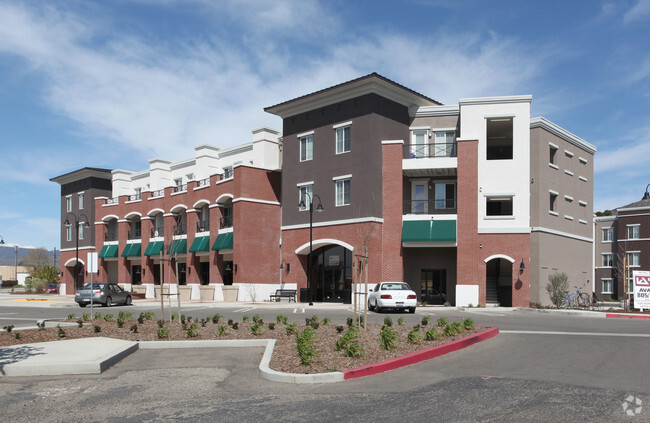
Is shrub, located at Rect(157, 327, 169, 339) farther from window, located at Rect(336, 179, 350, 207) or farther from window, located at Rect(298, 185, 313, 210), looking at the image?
window, located at Rect(298, 185, 313, 210)

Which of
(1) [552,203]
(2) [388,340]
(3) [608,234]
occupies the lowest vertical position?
(2) [388,340]

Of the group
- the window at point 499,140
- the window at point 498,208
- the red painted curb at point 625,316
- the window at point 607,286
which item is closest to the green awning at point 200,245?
the window at point 498,208

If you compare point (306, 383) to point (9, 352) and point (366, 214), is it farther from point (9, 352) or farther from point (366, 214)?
point (366, 214)

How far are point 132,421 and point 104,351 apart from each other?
6.03 metres

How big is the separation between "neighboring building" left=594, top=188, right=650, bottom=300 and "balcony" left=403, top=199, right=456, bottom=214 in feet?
93.8

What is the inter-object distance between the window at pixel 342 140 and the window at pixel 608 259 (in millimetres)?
38889

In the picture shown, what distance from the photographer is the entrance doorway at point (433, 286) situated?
1463 inches

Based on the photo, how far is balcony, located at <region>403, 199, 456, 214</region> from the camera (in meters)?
36.8

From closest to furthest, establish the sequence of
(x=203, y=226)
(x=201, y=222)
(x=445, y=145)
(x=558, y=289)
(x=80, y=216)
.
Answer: (x=558, y=289) < (x=445, y=145) < (x=203, y=226) < (x=201, y=222) < (x=80, y=216)

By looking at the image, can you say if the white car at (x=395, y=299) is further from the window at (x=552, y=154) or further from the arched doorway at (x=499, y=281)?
the window at (x=552, y=154)

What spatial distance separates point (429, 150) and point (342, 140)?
5642 millimetres

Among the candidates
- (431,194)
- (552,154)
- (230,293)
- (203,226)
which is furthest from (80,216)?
(552,154)

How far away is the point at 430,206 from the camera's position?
37.2 metres

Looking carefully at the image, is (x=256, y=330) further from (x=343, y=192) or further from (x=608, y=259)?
(x=608, y=259)
